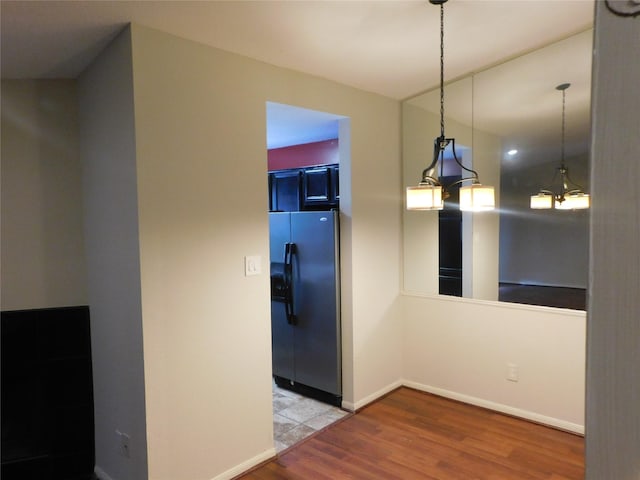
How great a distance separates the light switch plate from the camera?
2533mm

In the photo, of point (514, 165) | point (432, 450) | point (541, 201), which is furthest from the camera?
point (514, 165)

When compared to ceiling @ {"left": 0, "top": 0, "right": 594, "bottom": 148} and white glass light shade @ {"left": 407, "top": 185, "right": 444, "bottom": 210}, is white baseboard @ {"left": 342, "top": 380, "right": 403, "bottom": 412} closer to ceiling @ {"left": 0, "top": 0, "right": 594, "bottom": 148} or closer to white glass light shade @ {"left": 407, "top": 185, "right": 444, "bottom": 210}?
white glass light shade @ {"left": 407, "top": 185, "right": 444, "bottom": 210}

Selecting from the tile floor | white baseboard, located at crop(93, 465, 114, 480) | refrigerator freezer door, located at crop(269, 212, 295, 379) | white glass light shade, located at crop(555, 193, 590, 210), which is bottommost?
white baseboard, located at crop(93, 465, 114, 480)

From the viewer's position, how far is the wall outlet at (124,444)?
2275 mm

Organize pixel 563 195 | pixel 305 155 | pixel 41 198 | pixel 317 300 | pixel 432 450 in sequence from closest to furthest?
pixel 41 198
pixel 432 450
pixel 563 195
pixel 317 300
pixel 305 155

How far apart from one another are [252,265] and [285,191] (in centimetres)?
160

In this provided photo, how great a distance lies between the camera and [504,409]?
10.6ft

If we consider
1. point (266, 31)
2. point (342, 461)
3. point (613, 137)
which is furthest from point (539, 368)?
point (613, 137)

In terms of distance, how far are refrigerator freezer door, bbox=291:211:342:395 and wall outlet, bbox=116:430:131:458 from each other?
1.58 meters

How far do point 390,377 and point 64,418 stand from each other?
2.45 metres

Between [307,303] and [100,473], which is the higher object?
[307,303]

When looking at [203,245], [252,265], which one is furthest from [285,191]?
[203,245]

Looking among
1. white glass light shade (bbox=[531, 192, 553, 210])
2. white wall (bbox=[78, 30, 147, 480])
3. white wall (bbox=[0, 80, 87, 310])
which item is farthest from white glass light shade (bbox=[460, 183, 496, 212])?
white wall (bbox=[0, 80, 87, 310])

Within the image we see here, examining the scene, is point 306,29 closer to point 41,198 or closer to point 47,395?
point 41,198
